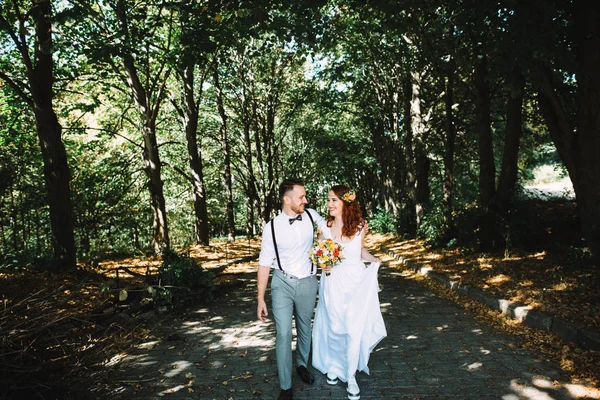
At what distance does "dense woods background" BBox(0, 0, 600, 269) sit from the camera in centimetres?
776

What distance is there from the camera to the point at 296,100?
79.6 ft

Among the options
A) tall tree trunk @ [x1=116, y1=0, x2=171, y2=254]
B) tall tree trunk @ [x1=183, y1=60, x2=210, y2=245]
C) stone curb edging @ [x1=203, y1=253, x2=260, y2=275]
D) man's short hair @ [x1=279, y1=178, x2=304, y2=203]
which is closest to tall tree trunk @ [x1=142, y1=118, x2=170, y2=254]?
tall tree trunk @ [x1=116, y1=0, x2=171, y2=254]

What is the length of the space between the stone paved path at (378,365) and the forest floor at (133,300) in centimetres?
33

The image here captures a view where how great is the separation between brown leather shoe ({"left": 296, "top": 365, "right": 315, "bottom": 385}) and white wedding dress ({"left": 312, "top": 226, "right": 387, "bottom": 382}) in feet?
0.67

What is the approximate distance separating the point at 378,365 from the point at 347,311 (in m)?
0.99

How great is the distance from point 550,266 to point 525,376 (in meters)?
5.62

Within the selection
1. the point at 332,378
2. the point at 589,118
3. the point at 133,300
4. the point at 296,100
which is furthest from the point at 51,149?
the point at 296,100

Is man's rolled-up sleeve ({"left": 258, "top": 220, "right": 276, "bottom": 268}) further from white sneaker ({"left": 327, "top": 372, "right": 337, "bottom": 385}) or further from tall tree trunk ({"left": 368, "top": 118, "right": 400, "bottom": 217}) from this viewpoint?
tall tree trunk ({"left": 368, "top": 118, "right": 400, "bottom": 217})

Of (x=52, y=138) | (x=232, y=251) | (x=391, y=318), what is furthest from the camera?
(x=232, y=251)

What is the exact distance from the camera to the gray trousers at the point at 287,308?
407 centimetres

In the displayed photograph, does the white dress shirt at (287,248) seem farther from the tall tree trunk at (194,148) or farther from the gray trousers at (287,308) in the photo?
the tall tree trunk at (194,148)

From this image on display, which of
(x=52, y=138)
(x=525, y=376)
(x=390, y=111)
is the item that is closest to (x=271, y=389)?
(x=525, y=376)

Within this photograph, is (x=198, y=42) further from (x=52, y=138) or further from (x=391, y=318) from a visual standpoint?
(x=391, y=318)

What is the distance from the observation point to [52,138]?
974 centimetres
